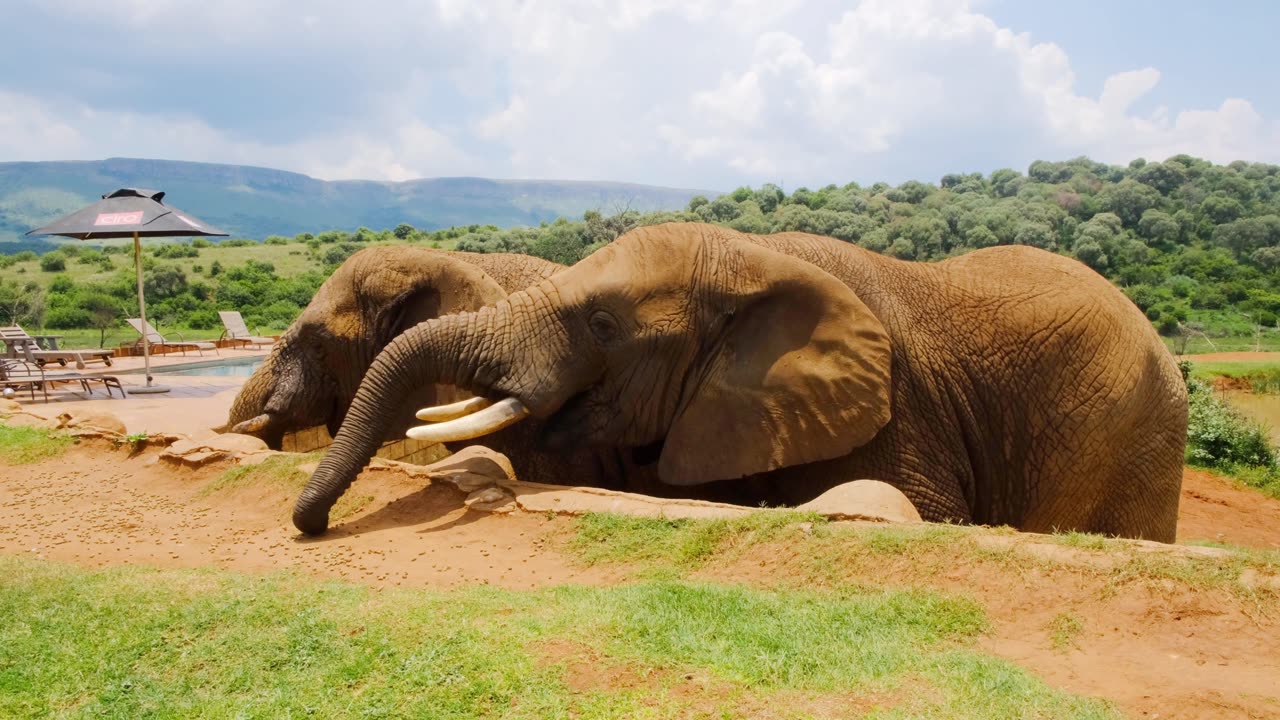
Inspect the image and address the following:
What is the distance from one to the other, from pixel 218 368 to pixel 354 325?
19918 mm

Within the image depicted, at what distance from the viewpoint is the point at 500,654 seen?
3.82m

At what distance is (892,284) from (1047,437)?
150 cm

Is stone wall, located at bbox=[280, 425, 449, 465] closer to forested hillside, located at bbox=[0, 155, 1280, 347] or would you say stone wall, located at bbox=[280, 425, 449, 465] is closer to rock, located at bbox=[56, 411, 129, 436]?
rock, located at bbox=[56, 411, 129, 436]

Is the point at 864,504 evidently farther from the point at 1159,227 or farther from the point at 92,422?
the point at 1159,227

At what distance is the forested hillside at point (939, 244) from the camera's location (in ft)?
144

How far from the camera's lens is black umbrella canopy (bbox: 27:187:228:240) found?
650 inches

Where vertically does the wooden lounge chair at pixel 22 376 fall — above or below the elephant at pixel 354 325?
below

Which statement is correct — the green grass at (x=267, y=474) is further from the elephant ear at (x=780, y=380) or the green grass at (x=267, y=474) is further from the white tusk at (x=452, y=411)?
the elephant ear at (x=780, y=380)

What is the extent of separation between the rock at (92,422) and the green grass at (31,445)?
0.80 feet

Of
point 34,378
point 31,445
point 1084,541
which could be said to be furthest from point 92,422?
point 1084,541

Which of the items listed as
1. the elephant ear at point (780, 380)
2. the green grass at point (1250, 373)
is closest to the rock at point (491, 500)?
the elephant ear at point (780, 380)

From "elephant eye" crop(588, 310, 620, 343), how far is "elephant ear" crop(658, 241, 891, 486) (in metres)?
0.65

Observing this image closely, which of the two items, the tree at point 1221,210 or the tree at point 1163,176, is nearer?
the tree at point 1221,210

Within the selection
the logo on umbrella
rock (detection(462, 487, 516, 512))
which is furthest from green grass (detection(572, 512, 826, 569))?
the logo on umbrella
